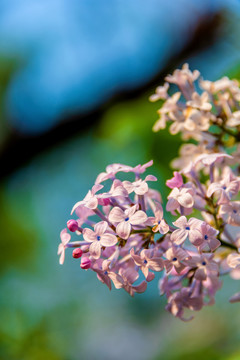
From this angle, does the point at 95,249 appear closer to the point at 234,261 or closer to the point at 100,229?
the point at 100,229

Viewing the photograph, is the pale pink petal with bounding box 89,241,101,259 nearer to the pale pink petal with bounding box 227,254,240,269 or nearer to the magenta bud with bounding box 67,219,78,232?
the magenta bud with bounding box 67,219,78,232

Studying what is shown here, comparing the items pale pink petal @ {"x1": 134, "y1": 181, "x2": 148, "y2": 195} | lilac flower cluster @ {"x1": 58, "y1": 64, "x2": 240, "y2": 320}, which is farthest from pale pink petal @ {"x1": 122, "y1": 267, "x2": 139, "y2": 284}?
pale pink petal @ {"x1": 134, "y1": 181, "x2": 148, "y2": 195}

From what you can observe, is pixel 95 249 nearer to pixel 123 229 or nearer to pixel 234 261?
pixel 123 229

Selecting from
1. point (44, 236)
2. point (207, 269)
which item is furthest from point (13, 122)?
point (207, 269)

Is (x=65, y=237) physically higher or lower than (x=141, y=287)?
higher

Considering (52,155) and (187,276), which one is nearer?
(187,276)

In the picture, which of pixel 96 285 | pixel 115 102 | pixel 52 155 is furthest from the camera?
pixel 96 285

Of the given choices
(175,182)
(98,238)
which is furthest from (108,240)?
(175,182)

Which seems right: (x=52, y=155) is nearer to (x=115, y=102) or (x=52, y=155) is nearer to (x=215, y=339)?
(x=115, y=102)
